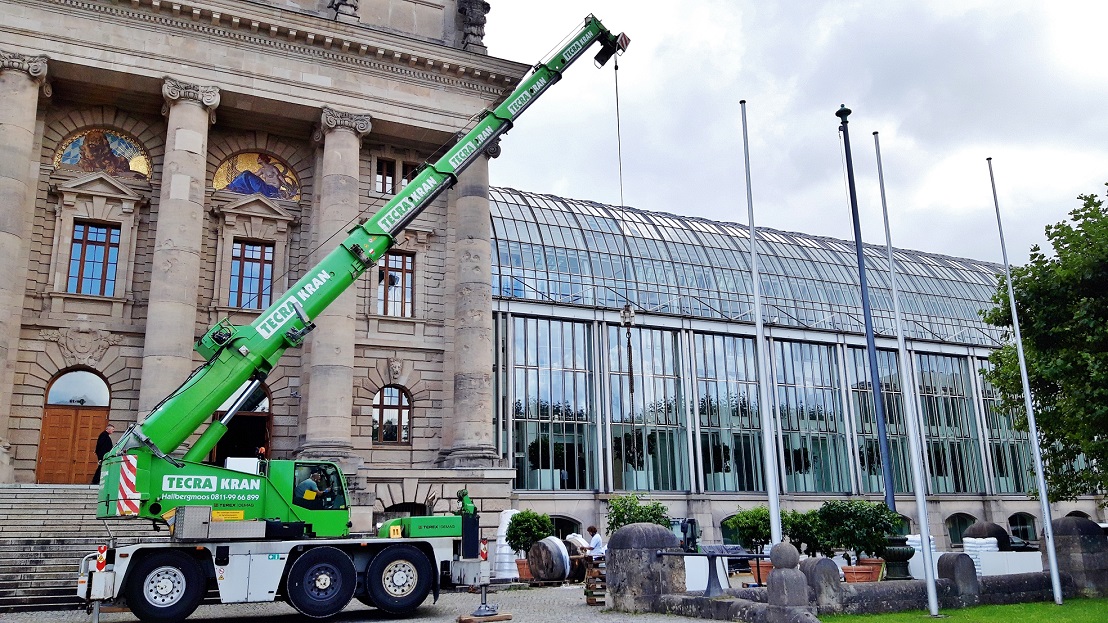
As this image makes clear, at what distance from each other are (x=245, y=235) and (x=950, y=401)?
46.8 metres

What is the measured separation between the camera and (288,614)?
20.4 m

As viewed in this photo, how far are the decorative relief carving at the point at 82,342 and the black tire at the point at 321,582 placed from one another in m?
16.9

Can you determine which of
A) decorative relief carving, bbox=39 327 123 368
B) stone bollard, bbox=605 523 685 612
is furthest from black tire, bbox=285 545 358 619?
decorative relief carving, bbox=39 327 123 368

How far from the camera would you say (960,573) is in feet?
58.7

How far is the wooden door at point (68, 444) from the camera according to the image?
30.0 meters

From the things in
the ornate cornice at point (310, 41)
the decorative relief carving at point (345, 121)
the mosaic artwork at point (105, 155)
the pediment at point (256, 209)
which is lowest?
the pediment at point (256, 209)

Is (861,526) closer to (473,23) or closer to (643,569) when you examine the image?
(643,569)

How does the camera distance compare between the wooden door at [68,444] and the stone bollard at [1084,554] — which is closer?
the stone bollard at [1084,554]

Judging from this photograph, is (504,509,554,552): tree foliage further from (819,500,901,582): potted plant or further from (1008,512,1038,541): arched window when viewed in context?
(1008,512,1038,541): arched window

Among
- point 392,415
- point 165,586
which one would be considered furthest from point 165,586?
point 392,415

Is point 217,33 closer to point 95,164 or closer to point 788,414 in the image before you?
point 95,164

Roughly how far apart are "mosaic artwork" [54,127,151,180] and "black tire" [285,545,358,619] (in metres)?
20.6

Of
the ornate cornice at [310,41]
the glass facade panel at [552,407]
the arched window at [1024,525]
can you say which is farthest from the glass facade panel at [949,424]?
the ornate cornice at [310,41]

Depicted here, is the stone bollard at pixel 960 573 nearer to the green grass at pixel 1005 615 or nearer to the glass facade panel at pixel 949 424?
the green grass at pixel 1005 615
